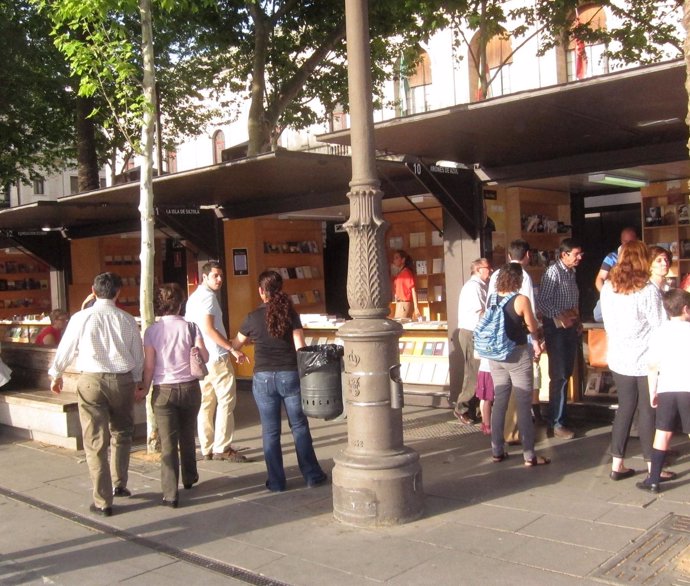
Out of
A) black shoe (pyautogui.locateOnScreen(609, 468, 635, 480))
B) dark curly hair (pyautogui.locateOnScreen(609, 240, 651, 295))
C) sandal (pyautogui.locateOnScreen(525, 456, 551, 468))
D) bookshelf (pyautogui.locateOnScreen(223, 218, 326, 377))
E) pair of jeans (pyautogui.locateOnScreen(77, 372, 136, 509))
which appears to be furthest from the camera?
bookshelf (pyautogui.locateOnScreen(223, 218, 326, 377))

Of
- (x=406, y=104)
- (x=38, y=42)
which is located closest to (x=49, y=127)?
(x=38, y=42)

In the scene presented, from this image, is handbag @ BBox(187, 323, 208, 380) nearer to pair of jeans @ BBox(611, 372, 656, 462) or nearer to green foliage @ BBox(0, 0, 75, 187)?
pair of jeans @ BBox(611, 372, 656, 462)

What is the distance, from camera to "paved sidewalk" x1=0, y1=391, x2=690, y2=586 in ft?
15.8

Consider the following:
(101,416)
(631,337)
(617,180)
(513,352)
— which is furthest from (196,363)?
(617,180)

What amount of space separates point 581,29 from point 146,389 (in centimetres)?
1329

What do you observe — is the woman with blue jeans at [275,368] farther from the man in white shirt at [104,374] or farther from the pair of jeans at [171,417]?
the man in white shirt at [104,374]

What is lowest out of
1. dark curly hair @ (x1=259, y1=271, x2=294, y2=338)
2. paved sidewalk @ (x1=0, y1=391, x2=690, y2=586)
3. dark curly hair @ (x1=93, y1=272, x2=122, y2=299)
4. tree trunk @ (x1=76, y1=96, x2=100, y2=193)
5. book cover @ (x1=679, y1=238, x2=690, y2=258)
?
paved sidewalk @ (x1=0, y1=391, x2=690, y2=586)

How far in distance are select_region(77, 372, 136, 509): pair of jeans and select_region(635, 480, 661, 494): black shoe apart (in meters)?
4.15

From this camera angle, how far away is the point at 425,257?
539 inches

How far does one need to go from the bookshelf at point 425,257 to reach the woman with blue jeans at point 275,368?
6800 millimetres

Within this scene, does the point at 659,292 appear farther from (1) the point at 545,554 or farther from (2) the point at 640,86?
(1) the point at 545,554

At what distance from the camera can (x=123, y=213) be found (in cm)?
1362


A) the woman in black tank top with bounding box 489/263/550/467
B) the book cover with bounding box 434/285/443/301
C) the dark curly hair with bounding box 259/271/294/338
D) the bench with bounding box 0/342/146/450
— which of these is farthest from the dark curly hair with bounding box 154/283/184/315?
the book cover with bounding box 434/285/443/301

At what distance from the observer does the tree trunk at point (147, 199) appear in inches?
320
